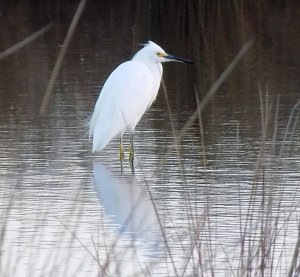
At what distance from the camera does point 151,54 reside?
858 cm

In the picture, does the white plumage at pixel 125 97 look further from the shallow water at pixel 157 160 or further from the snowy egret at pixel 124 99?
the shallow water at pixel 157 160

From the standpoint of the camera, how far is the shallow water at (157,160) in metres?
3.73

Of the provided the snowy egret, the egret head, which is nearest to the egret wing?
the snowy egret

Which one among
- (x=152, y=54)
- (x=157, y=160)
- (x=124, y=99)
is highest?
(x=152, y=54)

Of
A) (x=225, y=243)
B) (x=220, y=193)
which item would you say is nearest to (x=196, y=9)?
(x=220, y=193)

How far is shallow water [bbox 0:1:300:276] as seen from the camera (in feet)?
12.2

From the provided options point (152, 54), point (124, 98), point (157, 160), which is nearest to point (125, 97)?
point (124, 98)

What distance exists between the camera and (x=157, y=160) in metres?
7.50

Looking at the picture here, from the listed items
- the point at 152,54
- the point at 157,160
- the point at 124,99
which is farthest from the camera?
the point at 152,54

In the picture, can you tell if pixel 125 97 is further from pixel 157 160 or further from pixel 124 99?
pixel 157 160

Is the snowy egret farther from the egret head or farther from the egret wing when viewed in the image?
the egret head

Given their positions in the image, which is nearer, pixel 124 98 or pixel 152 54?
pixel 124 98

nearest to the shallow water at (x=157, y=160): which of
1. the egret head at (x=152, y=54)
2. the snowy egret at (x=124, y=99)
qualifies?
the snowy egret at (x=124, y=99)

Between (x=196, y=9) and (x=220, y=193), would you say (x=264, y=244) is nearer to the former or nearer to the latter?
(x=220, y=193)
